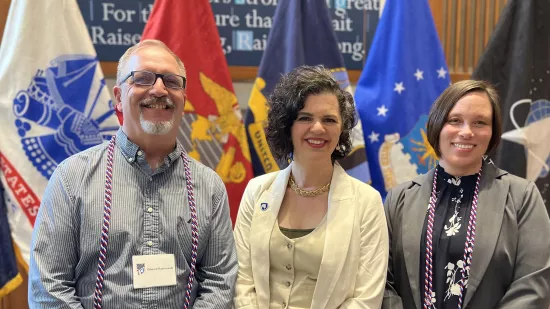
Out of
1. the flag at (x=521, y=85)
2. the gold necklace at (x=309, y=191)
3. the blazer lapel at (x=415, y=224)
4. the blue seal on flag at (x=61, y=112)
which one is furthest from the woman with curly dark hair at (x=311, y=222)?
the flag at (x=521, y=85)

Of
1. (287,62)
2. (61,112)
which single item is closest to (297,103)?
(287,62)

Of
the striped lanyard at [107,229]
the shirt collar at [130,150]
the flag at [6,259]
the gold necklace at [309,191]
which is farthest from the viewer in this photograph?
the flag at [6,259]

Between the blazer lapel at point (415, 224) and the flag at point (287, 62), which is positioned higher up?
the flag at point (287, 62)

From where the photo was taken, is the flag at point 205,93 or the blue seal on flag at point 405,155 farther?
the blue seal on flag at point 405,155

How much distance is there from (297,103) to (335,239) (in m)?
0.52

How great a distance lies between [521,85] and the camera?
288cm

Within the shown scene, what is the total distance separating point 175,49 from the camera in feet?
8.70

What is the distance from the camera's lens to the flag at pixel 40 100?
2465 mm

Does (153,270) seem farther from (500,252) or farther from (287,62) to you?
(287,62)

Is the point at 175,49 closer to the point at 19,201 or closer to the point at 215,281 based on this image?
the point at 19,201

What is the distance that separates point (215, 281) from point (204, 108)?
1.19 meters

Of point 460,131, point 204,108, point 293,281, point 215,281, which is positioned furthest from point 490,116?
point 204,108

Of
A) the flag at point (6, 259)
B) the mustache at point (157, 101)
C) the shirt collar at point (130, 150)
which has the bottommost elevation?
the flag at point (6, 259)

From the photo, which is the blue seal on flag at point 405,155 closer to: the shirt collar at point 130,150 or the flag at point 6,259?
the shirt collar at point 130,150
